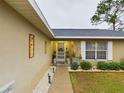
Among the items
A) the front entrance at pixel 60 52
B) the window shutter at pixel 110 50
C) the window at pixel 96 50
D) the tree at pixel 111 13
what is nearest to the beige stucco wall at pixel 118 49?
the window shutter at pixel 110 50

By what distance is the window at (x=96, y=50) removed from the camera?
2031cm

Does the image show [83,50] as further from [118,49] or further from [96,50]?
[118,49]

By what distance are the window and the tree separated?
18.0m

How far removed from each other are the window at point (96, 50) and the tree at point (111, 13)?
17991 mm

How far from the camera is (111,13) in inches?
1496

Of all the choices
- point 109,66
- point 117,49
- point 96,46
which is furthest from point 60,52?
point 109,66

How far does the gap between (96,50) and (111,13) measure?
62.7 feet

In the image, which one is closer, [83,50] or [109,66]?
[109,66]

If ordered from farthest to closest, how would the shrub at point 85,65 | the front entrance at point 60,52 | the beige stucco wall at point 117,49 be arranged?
1. the front entrance at point 60,52
2. the beige stucco wall at point 117,49
3. the shrub at point 85,65

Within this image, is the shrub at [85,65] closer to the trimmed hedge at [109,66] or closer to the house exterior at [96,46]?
the trimmed hedge at [109,66]

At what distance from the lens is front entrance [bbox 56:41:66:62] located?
23.0 metres

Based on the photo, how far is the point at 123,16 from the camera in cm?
3853

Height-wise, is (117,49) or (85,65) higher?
(117,49)

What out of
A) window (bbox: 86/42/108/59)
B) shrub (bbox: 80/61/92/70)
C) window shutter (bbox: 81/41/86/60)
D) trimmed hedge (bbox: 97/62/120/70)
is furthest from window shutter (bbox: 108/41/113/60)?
shrub (bbox: 80/61/92/70)
